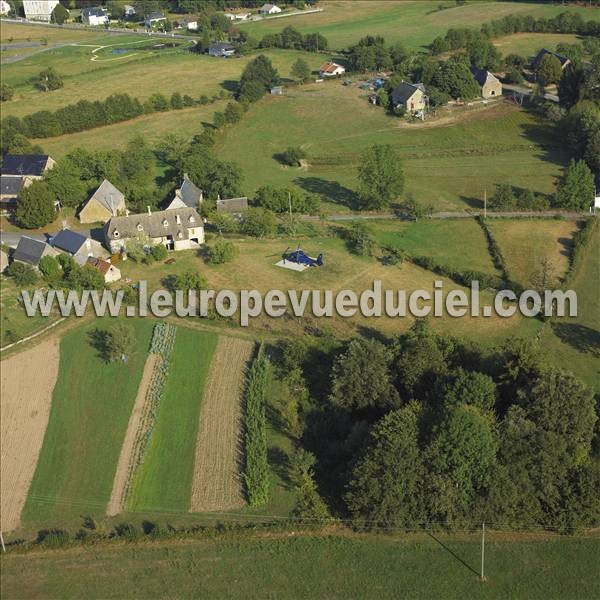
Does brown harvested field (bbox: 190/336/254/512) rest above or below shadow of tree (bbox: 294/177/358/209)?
below

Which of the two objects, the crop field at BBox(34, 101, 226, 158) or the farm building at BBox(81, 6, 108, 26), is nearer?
the crop field at BBox(34, 101, 226, 158)

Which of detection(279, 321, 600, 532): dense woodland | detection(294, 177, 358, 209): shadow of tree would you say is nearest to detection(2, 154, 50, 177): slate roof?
detection(294, 177, 358, 209): shadow of tree

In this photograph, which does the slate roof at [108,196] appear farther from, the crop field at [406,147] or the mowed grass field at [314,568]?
the mowed grass field at [314,568]

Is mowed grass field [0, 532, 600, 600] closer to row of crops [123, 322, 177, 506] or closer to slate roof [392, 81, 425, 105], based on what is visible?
row of crops [123, 322, 177, 506]

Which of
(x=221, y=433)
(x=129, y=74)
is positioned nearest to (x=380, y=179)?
(x=221, y=433)

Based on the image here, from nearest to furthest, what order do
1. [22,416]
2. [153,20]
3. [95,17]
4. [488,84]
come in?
[22,416], [488,84], [153,20], [95,17]

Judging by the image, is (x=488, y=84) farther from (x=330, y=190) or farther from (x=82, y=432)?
(x=82, y=432)

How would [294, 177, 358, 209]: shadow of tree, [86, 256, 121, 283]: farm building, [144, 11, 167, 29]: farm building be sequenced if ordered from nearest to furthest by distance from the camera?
[86, 256, 121, 283]: farm building < [294, 177, 358, 209]: shadow of tree < [144, 11, 167, 29]: farm building
